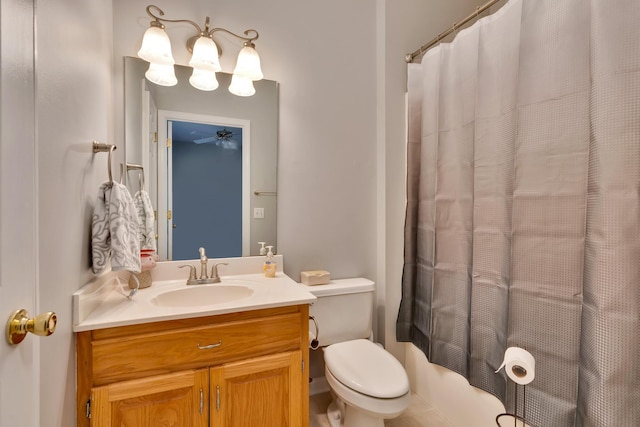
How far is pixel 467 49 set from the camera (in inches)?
55.4

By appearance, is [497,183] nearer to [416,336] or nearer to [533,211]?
[533,211]

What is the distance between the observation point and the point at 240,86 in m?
1.58

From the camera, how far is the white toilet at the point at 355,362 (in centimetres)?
120

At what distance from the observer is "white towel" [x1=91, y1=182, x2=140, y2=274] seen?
108 centimetres

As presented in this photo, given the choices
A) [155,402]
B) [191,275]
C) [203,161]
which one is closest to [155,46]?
[203,161]

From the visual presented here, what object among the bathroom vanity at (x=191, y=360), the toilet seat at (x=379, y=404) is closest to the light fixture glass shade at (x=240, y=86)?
the bathroom vanity at (x=191, y=360)

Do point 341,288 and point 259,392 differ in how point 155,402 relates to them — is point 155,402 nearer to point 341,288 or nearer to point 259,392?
point 259,392

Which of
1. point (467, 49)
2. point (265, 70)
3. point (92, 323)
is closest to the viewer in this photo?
point (92, 323)

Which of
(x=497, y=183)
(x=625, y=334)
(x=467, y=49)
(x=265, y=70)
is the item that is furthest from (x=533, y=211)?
(x=265, y=70)

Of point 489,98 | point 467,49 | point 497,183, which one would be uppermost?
point 467,49

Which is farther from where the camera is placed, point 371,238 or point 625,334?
point 371,238

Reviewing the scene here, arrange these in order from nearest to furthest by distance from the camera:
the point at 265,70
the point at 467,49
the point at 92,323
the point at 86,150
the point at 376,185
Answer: the point at 92,323 → the point at 86,150 → the point at 467,49 → the point at 265,70 → the point at 376,185

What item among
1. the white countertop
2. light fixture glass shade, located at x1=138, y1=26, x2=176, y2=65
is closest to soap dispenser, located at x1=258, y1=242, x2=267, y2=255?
the white countertop

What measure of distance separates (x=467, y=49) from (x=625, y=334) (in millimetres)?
1271
